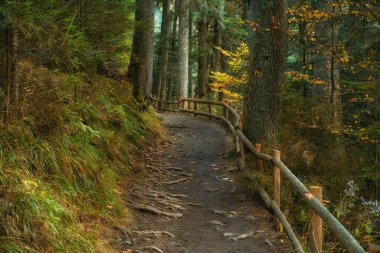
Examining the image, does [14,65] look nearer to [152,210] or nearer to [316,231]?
[152,210]

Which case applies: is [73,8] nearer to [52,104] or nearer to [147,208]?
[52,104]

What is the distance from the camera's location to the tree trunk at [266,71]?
9008 millimetres

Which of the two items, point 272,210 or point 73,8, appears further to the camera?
point 73,8

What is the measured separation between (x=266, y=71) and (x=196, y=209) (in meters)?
3.67

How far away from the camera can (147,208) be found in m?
7.11

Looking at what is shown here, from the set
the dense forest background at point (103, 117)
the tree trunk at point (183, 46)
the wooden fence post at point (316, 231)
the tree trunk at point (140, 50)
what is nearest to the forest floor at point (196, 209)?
the dense forest background at point (103, 117)

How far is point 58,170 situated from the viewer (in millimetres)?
5707

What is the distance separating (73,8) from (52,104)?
7.86 feet

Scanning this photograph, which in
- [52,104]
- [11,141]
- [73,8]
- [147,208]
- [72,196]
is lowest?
[147,208]

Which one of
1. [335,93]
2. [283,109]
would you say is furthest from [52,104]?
[335,93]

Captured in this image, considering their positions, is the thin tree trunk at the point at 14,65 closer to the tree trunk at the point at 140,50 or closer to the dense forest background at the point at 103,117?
the dense forest background at the point at 103,117

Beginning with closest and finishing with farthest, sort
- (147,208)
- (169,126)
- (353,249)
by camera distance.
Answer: (353,249), (147,208), (169,126)

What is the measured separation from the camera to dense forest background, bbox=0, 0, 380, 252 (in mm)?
4797

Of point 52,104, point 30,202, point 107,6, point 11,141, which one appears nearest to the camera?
point 30,202
